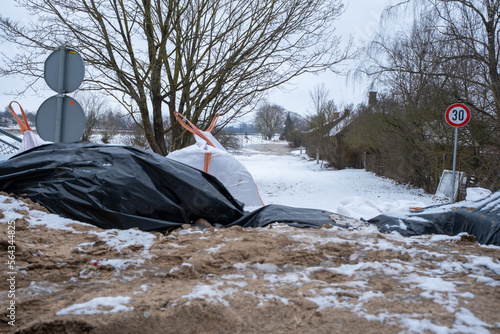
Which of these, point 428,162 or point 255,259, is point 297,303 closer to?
point 255,259

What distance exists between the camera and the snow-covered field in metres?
1.63

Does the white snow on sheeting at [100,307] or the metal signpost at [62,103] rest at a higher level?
the metal signpost at [62,103]

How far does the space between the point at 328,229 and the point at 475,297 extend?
198 cm

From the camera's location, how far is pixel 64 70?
4.91 meters

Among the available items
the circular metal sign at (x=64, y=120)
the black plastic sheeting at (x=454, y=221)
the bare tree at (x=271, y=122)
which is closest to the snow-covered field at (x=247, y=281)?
the black plastic sheeting at (x=454, y=221)

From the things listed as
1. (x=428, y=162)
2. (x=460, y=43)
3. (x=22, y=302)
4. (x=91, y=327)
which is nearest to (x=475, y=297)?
(x=91, y=327)

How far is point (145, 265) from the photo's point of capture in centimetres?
243

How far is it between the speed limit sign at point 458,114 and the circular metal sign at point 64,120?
26.1 feet

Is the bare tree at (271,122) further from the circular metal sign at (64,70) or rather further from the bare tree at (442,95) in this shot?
the circular metal sign at (64,70)

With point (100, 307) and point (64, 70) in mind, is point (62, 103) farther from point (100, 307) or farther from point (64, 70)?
point (100, 307)

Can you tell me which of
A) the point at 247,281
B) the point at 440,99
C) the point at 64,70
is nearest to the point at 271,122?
the point at 440,99

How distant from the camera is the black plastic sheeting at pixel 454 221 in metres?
3.54

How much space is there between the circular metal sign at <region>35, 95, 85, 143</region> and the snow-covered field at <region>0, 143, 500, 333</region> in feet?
5.84

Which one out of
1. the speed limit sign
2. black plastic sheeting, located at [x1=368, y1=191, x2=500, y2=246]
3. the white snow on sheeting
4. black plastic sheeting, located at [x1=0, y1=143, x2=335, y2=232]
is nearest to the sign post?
the speed limit sign
